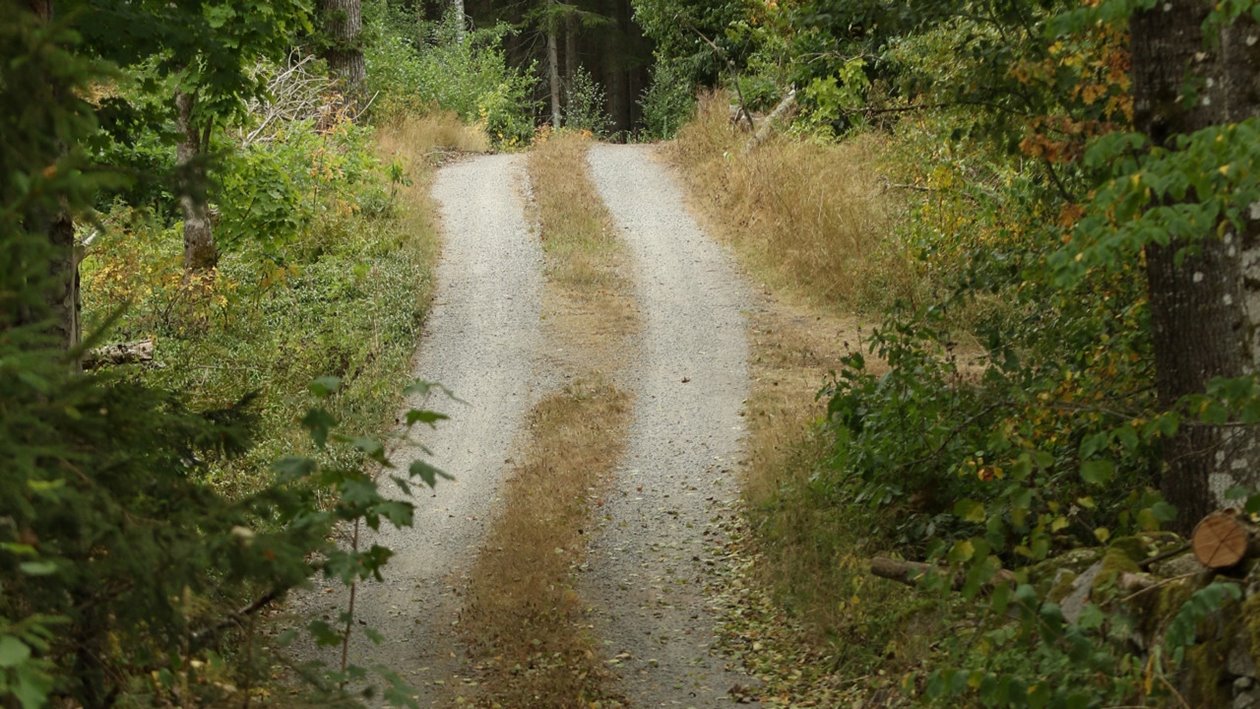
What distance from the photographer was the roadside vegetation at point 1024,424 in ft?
15.3

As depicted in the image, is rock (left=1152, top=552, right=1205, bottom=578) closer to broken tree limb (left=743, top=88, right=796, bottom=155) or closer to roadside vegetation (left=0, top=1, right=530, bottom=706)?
roadside vegetation (left=0, top=1, right=530, bottom=706)

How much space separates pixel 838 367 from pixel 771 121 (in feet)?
29.1

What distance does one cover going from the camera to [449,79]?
1201 inches

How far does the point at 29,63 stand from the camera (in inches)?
119

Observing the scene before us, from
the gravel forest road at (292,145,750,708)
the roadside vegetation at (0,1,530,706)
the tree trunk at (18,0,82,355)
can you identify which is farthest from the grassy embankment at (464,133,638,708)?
the tree trunk at (18,0,82,355)

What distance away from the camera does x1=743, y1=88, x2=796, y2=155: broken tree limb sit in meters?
20.9

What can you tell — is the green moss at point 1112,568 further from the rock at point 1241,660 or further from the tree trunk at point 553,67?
the tree trunk at point 553,67

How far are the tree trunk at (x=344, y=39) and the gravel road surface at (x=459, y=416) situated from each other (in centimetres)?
274

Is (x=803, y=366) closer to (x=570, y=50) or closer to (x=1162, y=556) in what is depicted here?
(x=1162, y=556)

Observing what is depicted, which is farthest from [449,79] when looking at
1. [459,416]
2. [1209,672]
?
[1209,672]

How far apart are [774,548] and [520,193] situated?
14.1 m

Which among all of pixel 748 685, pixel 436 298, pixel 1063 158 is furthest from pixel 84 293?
pixel 1063 158

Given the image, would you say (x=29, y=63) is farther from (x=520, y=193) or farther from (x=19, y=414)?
(x=520, y=193)

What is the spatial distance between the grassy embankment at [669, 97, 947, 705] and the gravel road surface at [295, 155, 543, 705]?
7.47 ft
